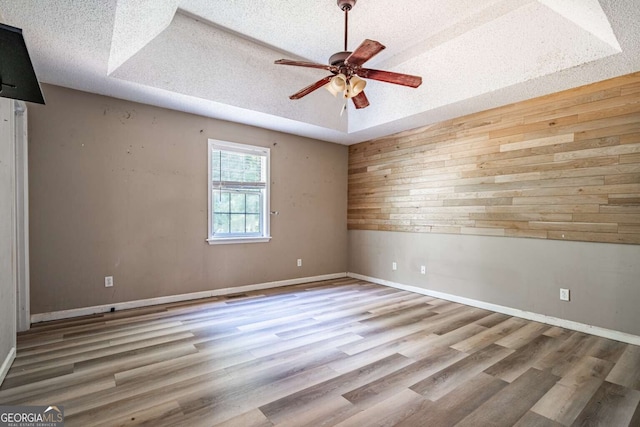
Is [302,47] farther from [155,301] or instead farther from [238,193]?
[155,301]

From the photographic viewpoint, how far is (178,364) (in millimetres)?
2404

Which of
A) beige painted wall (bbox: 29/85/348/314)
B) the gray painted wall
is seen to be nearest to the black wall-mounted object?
beige painted wall (bbox: 29/85/348/314)

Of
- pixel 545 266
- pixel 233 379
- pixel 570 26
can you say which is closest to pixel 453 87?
pixel 570 26

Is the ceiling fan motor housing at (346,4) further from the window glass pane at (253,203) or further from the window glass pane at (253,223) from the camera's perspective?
the window glass pane at (253,223)

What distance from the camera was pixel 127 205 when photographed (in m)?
3.78

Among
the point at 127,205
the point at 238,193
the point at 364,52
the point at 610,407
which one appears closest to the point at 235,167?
the point at 238,193

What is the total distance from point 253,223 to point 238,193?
0.53 metres

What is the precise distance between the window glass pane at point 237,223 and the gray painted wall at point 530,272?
7.91 ft

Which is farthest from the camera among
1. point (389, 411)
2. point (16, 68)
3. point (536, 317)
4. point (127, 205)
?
point (127, 205)

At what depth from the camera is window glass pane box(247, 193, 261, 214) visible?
4824 mm

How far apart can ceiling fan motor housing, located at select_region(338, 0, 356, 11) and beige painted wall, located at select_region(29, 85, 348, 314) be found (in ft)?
8.00

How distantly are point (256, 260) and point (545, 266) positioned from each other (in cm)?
378

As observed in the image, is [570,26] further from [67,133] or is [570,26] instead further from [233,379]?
[67,133]

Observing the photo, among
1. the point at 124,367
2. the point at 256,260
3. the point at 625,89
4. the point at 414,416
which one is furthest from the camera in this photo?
the point at 256,260
